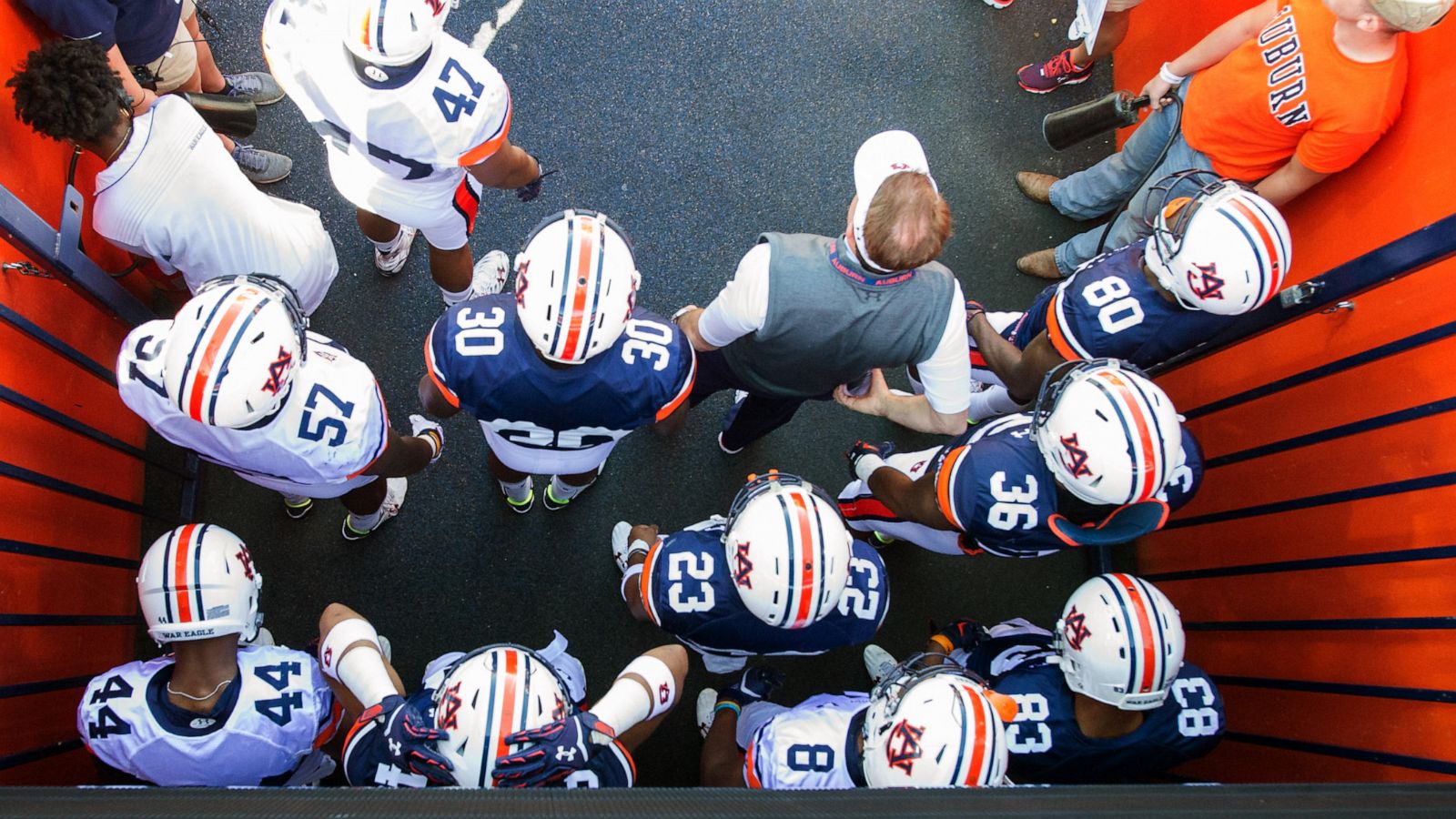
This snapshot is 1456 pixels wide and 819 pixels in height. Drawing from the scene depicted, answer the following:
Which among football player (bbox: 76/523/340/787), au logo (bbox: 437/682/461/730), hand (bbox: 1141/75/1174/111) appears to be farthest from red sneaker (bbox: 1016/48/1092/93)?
football player (bbox: 76/523/340/787)

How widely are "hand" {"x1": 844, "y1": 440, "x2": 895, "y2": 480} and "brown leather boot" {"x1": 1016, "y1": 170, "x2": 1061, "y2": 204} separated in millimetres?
1528

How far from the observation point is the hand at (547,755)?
1.97 meters

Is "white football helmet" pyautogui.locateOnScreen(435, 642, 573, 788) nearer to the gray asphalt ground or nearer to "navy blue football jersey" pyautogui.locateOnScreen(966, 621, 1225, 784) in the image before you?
the gray asphalt ground

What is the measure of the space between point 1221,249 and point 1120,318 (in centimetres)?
35

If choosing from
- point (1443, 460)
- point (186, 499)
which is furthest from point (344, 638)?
point (1443, 460)

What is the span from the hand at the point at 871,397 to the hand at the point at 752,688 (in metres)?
1.03

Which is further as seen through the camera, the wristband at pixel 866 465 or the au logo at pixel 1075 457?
the wristband at pixel 866 465

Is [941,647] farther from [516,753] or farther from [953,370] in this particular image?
[516,753]

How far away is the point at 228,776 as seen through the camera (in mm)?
2334

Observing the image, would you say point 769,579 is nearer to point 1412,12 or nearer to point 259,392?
point 259,392

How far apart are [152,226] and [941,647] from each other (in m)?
2.94

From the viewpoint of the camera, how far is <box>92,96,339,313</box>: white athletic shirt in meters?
2.40

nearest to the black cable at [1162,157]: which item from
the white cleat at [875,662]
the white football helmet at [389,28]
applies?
the white cleat at [875,662]

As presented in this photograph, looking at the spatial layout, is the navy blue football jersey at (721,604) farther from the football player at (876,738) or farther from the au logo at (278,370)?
the au logo at (278,370)
